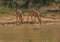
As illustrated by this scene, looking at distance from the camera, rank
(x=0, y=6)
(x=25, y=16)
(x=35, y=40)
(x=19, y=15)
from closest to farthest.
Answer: (x=35, y=40)
(x=19, y=15)
(x=25, y=16)
(x=0, y=6)

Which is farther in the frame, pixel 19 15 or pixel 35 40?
pixel 19 15

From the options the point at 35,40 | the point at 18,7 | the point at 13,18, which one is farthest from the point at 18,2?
the point at 35,40

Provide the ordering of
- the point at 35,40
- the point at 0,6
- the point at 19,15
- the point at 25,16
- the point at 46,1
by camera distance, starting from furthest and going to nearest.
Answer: the point at 46,1 → the point at 0,6 → the point at 25,16 → the point at 19,15 → the point at 35,40

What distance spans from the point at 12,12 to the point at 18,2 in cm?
243

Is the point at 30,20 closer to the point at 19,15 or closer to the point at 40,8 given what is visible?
the point at 19,15

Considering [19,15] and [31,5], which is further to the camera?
→ [31,5]

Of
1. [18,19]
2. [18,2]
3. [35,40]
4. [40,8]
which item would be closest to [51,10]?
[40,8]

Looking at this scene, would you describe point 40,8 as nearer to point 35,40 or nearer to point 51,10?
point 51,10

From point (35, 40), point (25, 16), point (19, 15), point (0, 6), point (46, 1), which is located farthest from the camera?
point (46, 1)

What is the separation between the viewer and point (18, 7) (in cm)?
2692

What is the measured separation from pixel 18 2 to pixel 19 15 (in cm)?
496

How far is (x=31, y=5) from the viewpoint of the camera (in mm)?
27781

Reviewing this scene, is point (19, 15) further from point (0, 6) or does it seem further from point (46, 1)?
point (46, 1)

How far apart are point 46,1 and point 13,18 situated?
20.7 feet
